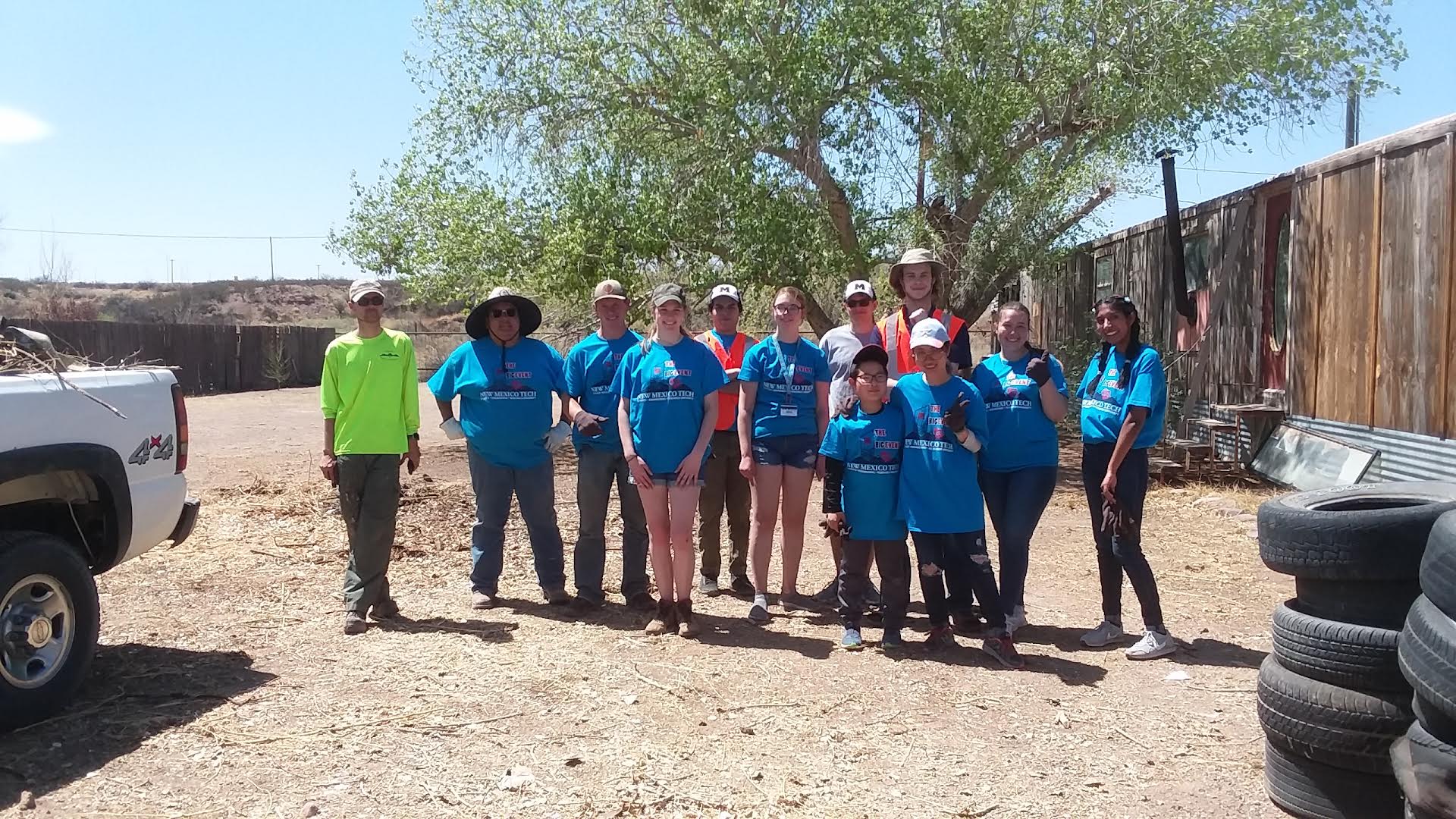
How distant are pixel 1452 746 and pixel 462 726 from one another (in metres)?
3.45

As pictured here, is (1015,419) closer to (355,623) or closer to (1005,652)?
(1005,652)

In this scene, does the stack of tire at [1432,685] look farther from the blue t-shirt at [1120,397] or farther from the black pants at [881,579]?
the black pants at [881,579]

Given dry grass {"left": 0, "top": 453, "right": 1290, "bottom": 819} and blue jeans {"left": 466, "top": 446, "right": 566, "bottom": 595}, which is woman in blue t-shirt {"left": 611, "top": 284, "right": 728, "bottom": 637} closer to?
dry grass {"left": 0, "top": 453, "right": 1290, "bottom": 819}

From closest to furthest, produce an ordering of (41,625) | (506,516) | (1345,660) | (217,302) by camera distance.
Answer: (1345,660), (41,625), (506,516), (217,302)

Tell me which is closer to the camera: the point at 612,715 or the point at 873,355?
the point at 612,715

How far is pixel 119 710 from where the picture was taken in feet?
15.3

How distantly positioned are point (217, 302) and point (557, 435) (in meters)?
53.7

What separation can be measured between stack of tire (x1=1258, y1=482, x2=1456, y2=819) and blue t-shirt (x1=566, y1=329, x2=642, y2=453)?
3.67m

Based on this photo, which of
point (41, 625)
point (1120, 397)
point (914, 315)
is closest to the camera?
point (41, 625)

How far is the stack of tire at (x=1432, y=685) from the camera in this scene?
2900mm

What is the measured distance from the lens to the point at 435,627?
606 cm

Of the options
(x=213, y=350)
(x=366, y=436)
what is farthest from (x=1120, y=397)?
A: (x=213, y=350)

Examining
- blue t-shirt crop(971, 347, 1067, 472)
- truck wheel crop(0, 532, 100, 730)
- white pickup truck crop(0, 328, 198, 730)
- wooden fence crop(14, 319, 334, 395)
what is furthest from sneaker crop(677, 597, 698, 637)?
wooden fence crop(14, 319, 334, 395)

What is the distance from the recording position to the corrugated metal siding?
8344mm
